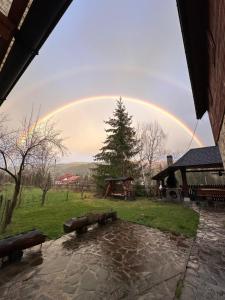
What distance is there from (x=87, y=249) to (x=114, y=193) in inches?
541

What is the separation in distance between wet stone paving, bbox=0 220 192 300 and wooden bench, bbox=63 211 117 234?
17.2 inches

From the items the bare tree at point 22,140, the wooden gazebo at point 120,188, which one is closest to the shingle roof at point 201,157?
the wooden gazebo at point 120,188

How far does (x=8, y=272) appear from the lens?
4848mm

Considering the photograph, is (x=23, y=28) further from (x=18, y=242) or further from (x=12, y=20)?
(x=18, y=242)

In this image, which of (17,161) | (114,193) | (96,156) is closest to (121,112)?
(96,156)

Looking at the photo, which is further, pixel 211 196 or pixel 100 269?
pixel 211 196

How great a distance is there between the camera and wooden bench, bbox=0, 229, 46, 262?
5.21 metres

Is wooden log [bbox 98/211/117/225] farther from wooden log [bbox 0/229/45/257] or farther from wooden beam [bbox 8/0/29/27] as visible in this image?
wooden beam [bbox 8/0/29/27]

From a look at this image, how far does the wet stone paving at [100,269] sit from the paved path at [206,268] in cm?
27

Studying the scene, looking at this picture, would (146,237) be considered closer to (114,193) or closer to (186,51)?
(186,51)

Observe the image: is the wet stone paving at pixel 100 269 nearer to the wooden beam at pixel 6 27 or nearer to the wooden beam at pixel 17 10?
the wooden beam at pixel 6 27

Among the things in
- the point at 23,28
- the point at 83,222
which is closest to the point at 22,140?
the point at 83,222

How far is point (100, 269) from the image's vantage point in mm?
5016

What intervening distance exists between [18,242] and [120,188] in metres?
15.0
